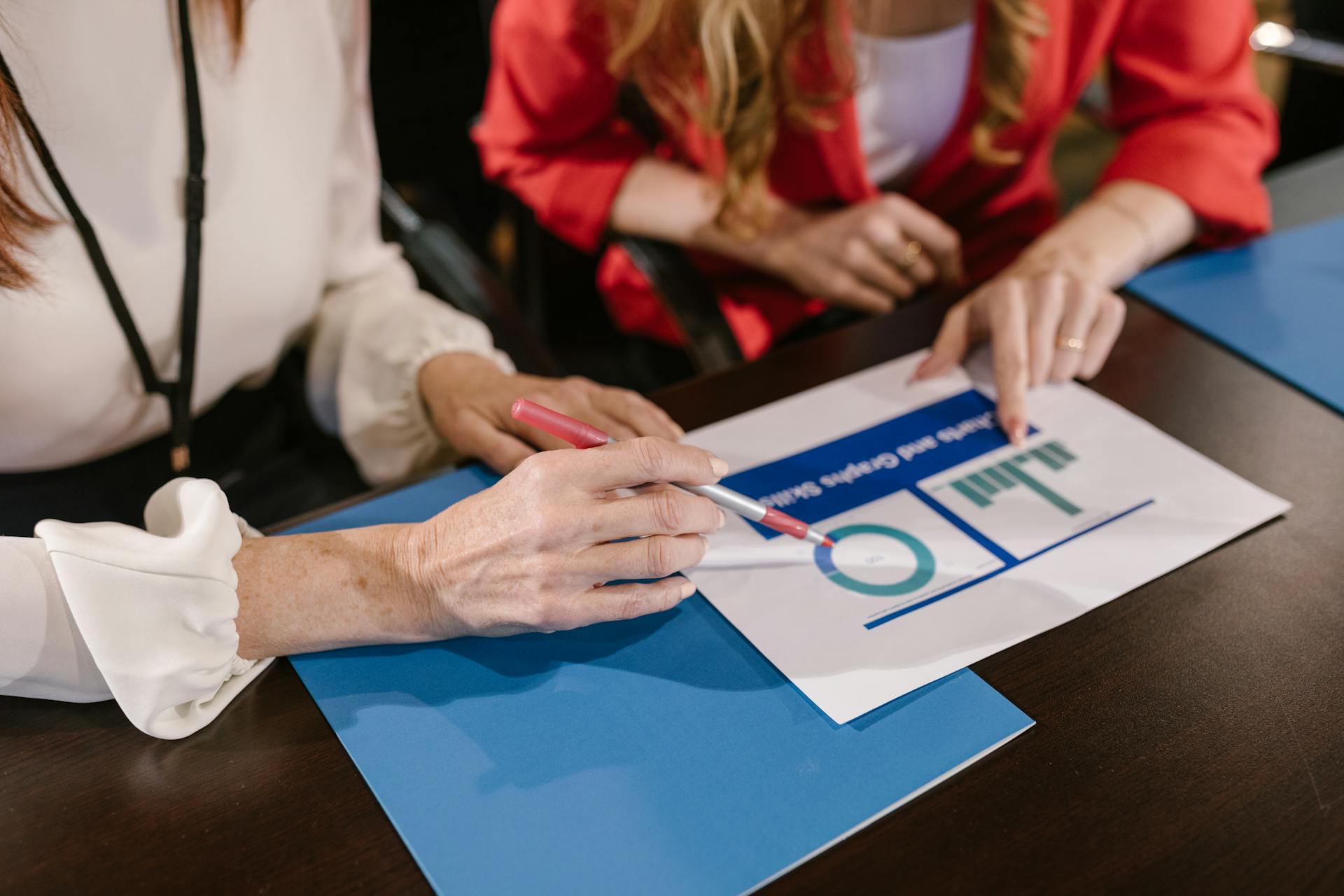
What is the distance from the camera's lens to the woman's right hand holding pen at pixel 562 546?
0.62 metres

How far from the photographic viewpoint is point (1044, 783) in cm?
56

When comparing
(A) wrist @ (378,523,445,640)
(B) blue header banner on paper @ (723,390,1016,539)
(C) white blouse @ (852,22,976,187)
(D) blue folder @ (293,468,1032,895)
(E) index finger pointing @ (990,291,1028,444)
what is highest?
(C) white blouse @ (852,22,976,187)

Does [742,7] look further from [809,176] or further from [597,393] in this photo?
[597,393]

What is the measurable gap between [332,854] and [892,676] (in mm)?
332

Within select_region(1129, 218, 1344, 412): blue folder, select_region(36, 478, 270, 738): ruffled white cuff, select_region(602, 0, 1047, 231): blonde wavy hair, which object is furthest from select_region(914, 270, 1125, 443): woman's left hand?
select_region(36, 478, 270, 738): ruffled white cuff

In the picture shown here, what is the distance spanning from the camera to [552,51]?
3.83 feet

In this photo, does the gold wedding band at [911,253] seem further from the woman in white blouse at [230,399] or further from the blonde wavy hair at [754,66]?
the woman in white blouse at [230,399]

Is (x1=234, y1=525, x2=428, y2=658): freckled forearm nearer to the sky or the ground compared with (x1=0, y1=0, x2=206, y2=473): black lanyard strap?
nearer to the ground

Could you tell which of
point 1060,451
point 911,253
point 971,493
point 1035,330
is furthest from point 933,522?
point 911,253

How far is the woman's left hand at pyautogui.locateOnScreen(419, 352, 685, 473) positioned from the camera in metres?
0.78

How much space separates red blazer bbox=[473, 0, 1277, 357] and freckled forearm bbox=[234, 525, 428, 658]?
0.69 meters

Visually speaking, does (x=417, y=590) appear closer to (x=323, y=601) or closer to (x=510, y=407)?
(x=323, y=601)

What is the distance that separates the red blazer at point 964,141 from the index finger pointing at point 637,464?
616 millimetres

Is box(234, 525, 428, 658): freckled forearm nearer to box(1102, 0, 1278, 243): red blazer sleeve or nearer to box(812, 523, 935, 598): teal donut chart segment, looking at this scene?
box(812, 523, 935, 598): teal donut chart segment
